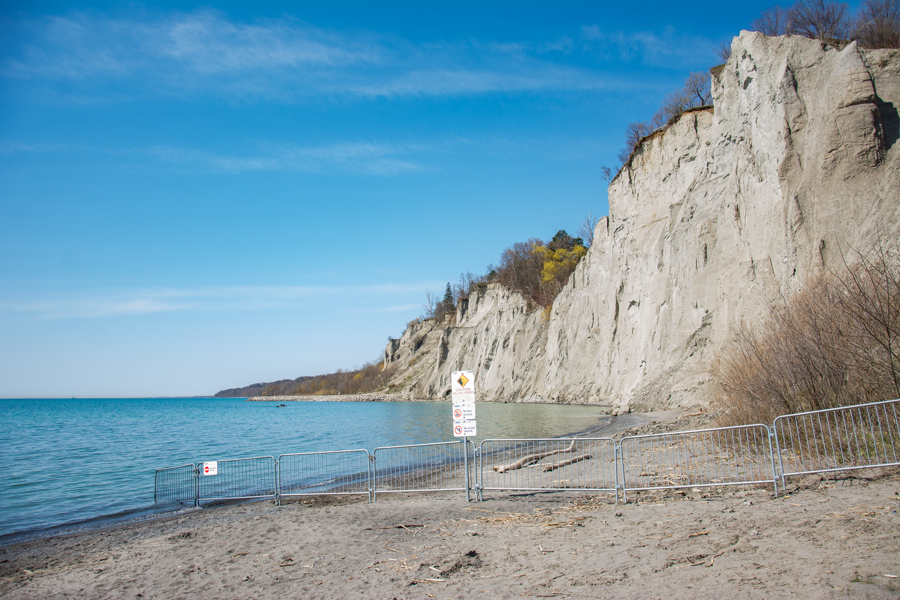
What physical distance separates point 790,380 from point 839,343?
126cm

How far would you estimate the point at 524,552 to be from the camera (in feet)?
22.0

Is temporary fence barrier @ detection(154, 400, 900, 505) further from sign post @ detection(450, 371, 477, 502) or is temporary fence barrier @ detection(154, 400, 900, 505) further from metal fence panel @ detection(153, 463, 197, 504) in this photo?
sign post @ detection(450, 371, 477, 502)

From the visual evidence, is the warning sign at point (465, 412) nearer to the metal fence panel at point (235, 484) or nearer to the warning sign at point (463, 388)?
the warning sign at point (463, 388)

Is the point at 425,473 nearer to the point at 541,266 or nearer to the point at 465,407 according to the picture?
the point at 465,407

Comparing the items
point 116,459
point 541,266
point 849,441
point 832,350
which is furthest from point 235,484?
point 541,266

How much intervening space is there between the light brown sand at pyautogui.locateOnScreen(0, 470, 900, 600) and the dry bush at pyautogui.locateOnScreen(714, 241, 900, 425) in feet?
6.68

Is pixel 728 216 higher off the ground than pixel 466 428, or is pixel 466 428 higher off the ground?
pixel 728 216

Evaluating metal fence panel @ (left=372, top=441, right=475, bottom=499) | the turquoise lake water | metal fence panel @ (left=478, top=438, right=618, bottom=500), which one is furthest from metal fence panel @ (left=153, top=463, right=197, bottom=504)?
metal fence panel @ (left=478, top=438, right=618, bottom=500)

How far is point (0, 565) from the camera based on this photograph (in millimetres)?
8742

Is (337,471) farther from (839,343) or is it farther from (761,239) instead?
(761,239)

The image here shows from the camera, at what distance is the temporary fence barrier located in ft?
28.4

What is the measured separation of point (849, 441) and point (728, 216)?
60.3ft

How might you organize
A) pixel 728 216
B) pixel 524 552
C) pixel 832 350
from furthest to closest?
pixel 728 216 < pixel 832 350 < pixel 524 552

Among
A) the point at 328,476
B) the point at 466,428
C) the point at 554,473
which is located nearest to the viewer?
the point at 466,428
